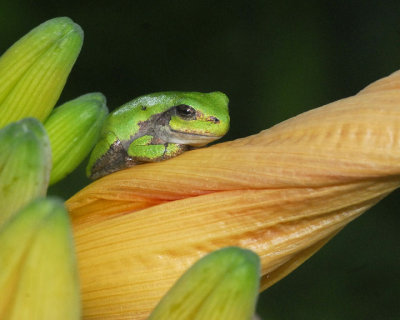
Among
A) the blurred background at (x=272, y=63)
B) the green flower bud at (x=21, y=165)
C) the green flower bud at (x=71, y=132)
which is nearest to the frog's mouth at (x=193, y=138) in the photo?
the blurred background at (x=272, y=63)

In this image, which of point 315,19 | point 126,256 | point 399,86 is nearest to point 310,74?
point 315,19

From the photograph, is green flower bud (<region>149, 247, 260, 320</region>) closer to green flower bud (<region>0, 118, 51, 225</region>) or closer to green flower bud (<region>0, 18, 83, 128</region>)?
green flower bud (<region>0, 118, 51, 225</region>)

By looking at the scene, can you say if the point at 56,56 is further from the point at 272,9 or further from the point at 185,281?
the point at 272,9

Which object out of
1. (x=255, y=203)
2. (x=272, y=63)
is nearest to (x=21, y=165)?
(x=255, y=203)

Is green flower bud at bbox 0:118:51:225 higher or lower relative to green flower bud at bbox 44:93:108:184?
higher

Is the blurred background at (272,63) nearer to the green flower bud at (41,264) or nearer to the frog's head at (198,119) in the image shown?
the frog's head at (198,119)

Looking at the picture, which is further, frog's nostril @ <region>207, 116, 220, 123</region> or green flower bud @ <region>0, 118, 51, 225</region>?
frog's nostril @ <region>207, 116, 220, 123</region>

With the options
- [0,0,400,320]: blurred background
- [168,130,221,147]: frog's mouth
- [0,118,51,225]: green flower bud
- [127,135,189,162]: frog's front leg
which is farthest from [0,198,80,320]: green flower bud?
A: [0,0,400,320]: blurred background
